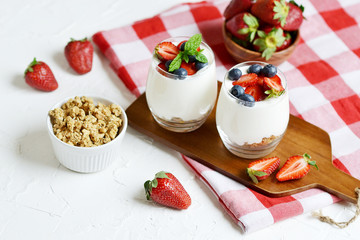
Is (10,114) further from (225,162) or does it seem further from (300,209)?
(300,209)

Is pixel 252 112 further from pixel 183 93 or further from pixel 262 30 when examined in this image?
pixel 262 30

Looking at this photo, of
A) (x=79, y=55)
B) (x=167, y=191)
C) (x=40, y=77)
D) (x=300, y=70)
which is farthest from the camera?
(x=300, y=70)

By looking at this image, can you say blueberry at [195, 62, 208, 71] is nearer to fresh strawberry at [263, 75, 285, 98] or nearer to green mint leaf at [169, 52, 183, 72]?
green mint leaf at [169, 52, 183, 72]

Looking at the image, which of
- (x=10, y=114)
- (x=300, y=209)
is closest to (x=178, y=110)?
(x=300, y=209)

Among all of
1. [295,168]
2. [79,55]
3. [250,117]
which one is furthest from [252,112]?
[79,55]

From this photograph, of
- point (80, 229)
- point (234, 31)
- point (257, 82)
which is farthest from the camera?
point (234, 31)

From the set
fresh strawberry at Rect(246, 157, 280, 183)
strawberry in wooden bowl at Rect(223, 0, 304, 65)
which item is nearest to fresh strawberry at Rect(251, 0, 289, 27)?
strawberry in wooden bowl at Rect(223, 0, 304, 65)
